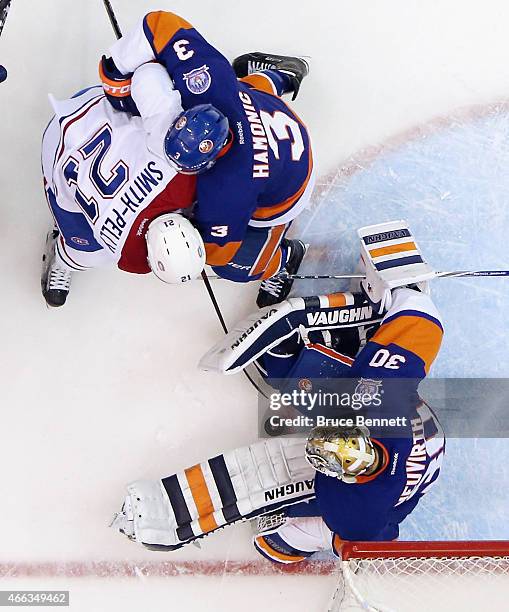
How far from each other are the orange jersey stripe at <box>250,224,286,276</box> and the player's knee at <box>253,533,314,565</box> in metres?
1.04

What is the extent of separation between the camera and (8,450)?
10.2ft

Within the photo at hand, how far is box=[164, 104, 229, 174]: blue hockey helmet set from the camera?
6.43 ft

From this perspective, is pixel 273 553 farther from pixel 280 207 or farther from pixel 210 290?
pixel 280 207

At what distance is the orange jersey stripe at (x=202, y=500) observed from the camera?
286cm

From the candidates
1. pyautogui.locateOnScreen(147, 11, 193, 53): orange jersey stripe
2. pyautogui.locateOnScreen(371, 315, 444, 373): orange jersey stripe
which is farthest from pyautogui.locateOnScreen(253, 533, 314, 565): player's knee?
pyautogui.locateOnScreen(147, 11, 193, 53): orange jersey stripe

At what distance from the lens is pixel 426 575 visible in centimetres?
257

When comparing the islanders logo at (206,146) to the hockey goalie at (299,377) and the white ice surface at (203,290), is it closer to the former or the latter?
the hockey goalie at (299,377)

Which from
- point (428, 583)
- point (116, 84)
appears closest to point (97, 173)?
point (116, 84)

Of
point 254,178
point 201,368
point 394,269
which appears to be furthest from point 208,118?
point 201,368

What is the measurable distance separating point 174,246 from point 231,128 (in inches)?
13.9

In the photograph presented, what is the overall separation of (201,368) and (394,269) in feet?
2.75

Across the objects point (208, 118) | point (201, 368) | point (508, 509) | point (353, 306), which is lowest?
point (508, 509)

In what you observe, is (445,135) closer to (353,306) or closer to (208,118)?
(353,306)

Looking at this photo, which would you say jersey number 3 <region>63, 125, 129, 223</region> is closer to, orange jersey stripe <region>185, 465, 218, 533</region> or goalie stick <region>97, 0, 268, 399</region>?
goalie stick <region>97, 0, 268, 399</region>
